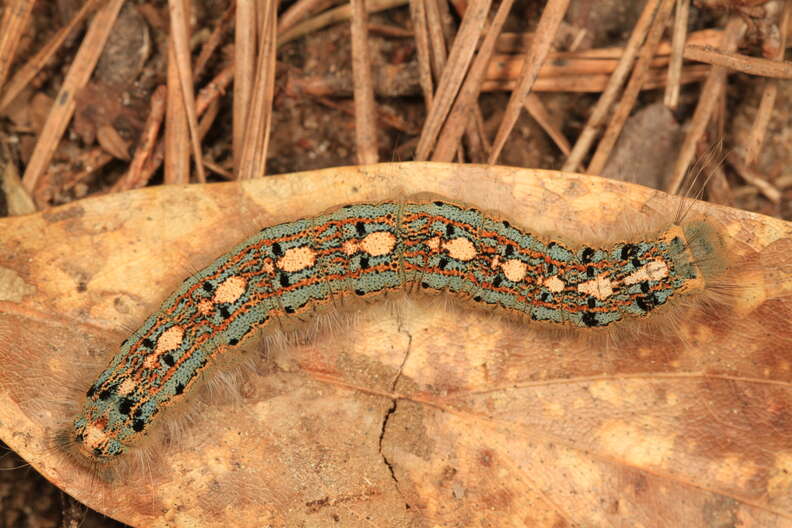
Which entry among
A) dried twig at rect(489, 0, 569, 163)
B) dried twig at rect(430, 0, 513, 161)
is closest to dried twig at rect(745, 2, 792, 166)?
dried twig at rect(489, 0, 569, 163)

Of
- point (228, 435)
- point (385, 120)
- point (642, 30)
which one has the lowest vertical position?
point (228, 435)

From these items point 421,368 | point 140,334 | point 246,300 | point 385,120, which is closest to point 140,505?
point 140,334

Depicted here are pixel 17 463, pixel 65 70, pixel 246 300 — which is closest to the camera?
pixel 246 300

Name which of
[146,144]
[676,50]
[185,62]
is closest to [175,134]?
[146,144]

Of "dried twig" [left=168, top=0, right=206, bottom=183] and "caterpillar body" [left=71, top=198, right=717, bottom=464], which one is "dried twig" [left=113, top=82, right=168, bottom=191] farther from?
"caterpillar body" [left=71, top=198, right=717, bottom=464]

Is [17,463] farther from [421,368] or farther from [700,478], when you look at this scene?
[700,478]

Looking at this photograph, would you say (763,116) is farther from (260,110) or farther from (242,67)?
(242,67)

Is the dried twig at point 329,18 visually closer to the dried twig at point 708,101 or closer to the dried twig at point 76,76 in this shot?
the dried twig at point 76,76

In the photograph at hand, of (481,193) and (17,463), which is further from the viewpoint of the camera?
(17,463)

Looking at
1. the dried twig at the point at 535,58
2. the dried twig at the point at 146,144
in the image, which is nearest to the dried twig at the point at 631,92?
the dried twig at the point at 535,58
